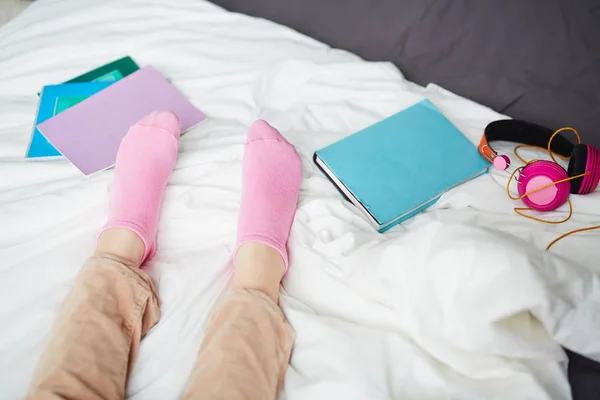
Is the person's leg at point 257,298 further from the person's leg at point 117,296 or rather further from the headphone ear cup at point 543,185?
the headphone ear cup at point 543,185

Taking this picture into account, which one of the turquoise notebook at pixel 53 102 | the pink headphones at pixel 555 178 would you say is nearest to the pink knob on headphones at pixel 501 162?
the pink headphones at pixel 555 178

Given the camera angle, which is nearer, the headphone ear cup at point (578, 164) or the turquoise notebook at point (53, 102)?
the headphone ear cup at point (578, 164)

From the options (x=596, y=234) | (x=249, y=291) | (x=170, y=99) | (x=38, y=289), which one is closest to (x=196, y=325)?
(x=249, y=291)

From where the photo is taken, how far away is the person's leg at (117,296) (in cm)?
61

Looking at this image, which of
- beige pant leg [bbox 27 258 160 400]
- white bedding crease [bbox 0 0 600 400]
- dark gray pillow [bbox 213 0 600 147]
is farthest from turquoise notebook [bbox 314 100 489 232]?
beige pant leg [bbox 27 258 160 400]

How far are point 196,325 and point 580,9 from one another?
2.93 feet

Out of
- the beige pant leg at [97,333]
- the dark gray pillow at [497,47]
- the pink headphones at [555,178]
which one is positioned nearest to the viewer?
the beige pant leg at [97,333]

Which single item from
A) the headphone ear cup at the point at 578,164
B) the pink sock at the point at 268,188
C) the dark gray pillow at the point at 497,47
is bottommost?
the pink sock at the point at 268,188

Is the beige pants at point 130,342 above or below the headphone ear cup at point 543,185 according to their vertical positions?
below

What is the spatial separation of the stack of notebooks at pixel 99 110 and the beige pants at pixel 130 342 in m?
0.30

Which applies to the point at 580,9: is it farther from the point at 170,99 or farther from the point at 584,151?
the point at 170,99

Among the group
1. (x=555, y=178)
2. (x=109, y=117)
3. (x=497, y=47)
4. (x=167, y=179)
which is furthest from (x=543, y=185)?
(x=109, y=117)

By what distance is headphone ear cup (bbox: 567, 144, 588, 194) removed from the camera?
31.5 inches

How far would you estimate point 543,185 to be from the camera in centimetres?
80
